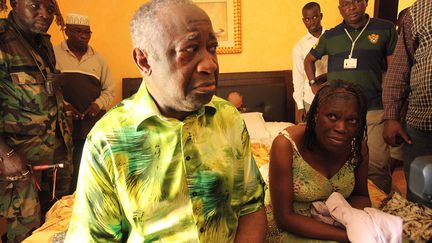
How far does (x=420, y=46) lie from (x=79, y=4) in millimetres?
2915

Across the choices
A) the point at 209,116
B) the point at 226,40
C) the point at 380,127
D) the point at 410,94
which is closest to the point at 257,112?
the point at 226,40

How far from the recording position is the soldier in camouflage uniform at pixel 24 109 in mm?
1717

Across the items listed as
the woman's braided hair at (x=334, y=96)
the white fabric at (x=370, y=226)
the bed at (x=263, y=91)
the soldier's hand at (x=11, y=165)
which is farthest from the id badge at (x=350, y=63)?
the soldier's hand at (x=11, y=165)

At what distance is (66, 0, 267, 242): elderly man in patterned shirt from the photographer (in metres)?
0.79

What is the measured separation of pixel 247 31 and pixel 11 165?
2590 millimetres

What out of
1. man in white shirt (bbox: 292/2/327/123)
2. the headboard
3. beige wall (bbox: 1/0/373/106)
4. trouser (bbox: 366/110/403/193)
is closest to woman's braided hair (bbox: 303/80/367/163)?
trouser (bbox: 366/110/403/193)

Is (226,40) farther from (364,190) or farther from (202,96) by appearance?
(202,96)

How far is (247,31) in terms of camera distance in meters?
3.54

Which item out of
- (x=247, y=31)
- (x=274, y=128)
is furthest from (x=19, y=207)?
(x=247, y=31)

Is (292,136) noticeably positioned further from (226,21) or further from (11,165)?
(226,21)

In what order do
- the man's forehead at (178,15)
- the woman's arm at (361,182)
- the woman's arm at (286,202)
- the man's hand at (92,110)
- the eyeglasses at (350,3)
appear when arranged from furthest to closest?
the man's hand at (92,110) < the eyeglasses at (350,3) < the woman's arm at (361,182) < the woman's arm at (286,202) < the man's forehead at (178,15)

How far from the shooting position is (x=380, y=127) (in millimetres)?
2352

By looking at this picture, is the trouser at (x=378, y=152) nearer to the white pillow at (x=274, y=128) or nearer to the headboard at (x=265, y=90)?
the white pillow at (x=274, y=128)

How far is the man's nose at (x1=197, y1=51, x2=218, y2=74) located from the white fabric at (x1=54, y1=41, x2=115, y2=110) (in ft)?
6.88
